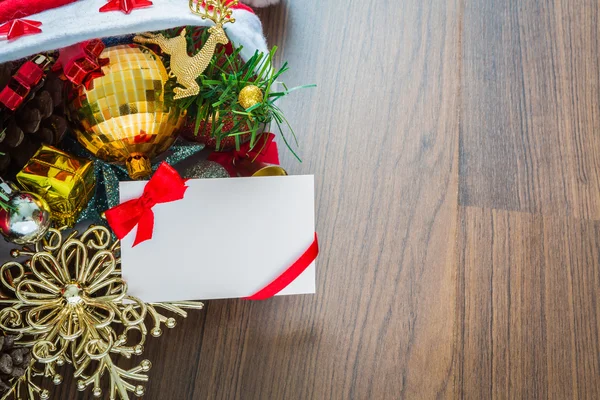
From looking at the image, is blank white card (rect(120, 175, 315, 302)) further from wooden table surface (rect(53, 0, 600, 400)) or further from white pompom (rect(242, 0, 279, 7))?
white pompom (rect(242, 0, 279, 7))

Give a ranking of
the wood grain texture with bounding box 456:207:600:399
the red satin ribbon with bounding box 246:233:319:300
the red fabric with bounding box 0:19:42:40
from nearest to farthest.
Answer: the red fabric with bounding box 0:19:42:40
the red satin ribbon with bounding box 246:233:319:300
the wood grain texture with bounding box 456:207:600:399

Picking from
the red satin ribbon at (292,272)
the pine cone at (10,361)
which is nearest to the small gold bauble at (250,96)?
the red satin ribbon at (292,272)

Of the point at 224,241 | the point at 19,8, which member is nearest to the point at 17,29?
the point at 19,8

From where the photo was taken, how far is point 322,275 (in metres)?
0.61

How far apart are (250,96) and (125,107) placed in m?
0.10

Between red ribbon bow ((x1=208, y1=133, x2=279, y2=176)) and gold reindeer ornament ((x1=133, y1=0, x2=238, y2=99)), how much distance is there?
9 cm

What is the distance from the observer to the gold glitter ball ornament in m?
0.45

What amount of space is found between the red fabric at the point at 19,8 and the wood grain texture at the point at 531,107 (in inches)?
18.4

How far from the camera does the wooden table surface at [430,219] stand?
59 centimetres

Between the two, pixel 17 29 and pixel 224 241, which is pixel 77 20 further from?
pixel 224 241

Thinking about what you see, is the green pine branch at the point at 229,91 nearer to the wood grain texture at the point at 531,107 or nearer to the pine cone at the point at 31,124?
the pine cone at the point at 31,124

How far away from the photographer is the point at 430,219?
24.9 inches

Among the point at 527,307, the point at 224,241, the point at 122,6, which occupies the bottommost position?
the point at 527,307

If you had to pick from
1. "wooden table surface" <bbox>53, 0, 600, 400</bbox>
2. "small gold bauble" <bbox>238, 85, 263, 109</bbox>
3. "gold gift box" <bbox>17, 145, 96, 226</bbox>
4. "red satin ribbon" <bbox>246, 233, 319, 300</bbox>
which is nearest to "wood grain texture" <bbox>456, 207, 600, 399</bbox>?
"wooden table surface" <bbox>53, 0, 600, 400</bbox>
